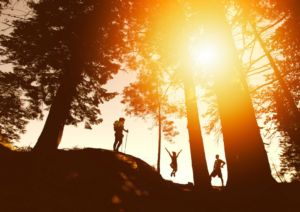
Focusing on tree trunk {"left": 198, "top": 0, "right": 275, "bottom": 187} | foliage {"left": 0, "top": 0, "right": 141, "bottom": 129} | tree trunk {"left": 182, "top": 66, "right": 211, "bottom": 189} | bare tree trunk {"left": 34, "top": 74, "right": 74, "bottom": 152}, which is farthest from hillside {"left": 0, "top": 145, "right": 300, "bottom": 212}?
foliage {"left": 0, "top": 0, "right": 141, "bottom": 129}

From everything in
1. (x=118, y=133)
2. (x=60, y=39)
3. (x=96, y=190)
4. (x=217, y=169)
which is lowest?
(x=96, y=190)

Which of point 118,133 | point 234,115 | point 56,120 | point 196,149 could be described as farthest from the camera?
point 118,133

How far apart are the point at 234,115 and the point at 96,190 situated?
12.2 ft

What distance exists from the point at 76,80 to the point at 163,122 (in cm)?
1120

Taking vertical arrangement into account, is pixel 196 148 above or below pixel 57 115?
below

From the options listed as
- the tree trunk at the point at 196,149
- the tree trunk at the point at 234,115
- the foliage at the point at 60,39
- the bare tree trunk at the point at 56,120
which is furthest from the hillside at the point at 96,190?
the foliage at the point at 60,39

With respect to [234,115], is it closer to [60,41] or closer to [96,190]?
[96,190]

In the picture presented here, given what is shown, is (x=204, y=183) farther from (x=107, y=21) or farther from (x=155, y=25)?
(x=107, y=21)

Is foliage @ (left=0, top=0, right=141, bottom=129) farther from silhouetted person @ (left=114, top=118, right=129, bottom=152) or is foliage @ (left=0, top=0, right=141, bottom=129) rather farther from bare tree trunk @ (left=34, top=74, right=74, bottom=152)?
silhouetted person @ (left=114, top=118, right=129, bottom=152)

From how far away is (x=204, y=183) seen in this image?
5.84 meters

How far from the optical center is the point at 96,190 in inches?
147

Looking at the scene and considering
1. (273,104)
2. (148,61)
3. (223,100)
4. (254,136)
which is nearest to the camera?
Result: (254,136)

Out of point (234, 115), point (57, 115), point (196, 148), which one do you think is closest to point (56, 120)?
point (57, 115)

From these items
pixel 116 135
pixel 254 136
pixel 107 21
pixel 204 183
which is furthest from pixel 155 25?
pixel 204 183
